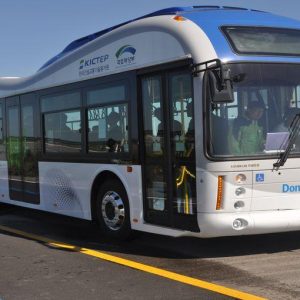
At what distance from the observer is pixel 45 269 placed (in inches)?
278

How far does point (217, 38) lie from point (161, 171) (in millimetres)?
1864

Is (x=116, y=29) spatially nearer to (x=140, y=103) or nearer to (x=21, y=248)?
(x=140, y=103)

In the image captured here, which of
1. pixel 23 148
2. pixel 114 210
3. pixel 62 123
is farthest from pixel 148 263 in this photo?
pixel 23 148

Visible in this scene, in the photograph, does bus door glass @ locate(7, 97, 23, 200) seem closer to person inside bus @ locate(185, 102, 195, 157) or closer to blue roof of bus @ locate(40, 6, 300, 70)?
blue roof of bus @ locate(40, 6, 300, 70)

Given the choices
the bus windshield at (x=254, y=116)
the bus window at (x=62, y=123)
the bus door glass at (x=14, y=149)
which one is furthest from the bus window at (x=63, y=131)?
the bus windshield at (x=254, y=116)

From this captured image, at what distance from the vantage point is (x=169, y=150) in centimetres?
749

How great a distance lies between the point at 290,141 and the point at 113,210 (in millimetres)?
2960

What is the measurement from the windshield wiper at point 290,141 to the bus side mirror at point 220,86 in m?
0.95

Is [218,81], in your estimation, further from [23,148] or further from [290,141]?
[23,148]

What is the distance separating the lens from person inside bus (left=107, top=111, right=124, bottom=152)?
8.39 metres

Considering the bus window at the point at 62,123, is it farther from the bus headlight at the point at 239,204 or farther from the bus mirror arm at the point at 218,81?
the bus headlight at the point at 239,204

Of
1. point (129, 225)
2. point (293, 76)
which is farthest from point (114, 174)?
point (293, 76)

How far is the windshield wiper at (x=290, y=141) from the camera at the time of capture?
274 inches

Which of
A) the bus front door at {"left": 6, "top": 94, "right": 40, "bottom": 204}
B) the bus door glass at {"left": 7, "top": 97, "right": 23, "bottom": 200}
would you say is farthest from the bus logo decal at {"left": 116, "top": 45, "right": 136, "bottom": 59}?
the bus door glass at {"left": 7, "top": 97, "right": 23, "bottom": 200}
